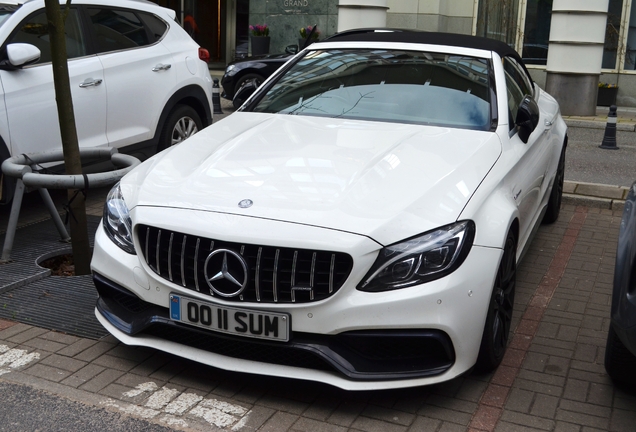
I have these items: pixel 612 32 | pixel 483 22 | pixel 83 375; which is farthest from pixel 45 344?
pixel 483 22

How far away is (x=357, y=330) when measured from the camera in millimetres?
3492

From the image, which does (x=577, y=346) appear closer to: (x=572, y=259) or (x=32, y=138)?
(x=572, y=259)

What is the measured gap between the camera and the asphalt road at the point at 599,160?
880 centimetres

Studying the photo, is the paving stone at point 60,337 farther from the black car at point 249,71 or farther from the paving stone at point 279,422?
the black car at point 249,71

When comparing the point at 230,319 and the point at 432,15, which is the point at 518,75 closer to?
the point at 230,319

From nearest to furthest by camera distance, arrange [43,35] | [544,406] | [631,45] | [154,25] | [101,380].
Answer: [544,406]
[101,380]
[43,35]
[154,25]
[631,45]

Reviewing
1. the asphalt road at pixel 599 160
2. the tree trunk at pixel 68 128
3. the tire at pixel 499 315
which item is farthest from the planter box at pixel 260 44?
the tire at pixel 499 315

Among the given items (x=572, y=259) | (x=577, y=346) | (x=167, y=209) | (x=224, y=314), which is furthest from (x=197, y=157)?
Answer: (x=572, y=259)

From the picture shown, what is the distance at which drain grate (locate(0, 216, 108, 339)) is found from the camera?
4.59 meters

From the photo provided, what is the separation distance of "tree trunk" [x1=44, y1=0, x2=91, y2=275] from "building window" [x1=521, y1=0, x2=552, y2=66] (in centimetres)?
1435

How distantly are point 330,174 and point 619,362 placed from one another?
1.66m

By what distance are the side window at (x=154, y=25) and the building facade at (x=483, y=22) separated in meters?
8.77

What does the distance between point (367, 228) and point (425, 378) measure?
0.72m

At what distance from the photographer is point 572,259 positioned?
6152mm
